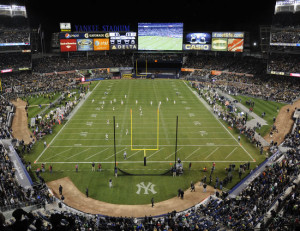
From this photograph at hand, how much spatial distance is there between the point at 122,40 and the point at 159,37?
10.6 m

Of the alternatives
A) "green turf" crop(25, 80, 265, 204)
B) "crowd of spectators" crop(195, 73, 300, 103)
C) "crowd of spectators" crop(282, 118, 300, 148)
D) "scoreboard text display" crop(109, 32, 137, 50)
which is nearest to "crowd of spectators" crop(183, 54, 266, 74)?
"crowd of spectators" crop(195, 73, 300, 103)

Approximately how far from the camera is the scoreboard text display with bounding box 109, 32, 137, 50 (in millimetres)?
79812

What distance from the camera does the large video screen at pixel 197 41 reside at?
78.4 metres

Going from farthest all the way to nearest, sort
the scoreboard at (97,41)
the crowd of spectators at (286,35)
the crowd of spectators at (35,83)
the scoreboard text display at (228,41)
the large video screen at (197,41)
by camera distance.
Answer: the large video screen at (197,41) → the scoreboard at (97,41) → the scoreboard text display at (228,41) → the crowd of spectators at (286,35) → the crowd of spectators at (35,83)

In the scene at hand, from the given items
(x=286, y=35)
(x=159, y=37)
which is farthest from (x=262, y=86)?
(x=159, y=37)

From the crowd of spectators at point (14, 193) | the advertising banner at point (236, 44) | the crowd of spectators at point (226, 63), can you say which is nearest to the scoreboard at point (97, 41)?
the crowd of spectators at point (226, 63)

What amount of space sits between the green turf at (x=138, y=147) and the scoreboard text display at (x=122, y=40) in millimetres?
36043

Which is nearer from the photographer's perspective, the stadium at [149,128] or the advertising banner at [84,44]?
the stadium at [149,128]

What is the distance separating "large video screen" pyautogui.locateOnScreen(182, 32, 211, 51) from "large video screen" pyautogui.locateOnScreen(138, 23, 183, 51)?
2.11 metres

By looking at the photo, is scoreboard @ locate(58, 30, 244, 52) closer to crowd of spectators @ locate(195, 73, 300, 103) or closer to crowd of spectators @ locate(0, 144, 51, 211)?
crowd of spectators @ locate(195, 73, 300, 103)

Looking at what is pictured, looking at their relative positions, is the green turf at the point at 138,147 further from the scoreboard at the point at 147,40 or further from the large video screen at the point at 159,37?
the large video screen at the point at 159,37

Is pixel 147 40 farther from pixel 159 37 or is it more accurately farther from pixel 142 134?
pixel 142 134

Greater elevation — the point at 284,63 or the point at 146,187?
the point at 284,63

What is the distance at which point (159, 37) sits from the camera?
80.4m
